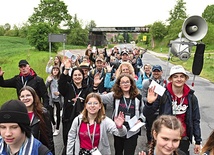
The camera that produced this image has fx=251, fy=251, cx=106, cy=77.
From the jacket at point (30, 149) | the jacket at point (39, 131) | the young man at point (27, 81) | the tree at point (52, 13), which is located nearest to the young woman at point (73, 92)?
the young man at point (27, 81)

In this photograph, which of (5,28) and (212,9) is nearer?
(212,9)

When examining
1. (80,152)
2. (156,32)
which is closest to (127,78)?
(80,152)

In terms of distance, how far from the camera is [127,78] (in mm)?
4008

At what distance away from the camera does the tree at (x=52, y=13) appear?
6762cm

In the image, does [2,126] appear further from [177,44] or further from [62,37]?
[62,37]

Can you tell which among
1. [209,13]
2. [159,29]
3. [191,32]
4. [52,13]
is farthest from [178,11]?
[191,32]

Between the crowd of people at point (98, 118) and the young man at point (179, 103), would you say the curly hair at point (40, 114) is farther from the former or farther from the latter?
the young man at point (179, 103)

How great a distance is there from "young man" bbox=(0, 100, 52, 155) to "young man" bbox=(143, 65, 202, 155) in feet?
5.58

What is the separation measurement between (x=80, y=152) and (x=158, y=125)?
125 centimetres

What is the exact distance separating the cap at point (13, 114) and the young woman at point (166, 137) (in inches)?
43.7

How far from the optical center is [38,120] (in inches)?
121

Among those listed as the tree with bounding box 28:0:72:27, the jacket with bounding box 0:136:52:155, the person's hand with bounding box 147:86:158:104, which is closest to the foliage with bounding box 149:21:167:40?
the tree with bounding box 28:0:72:27

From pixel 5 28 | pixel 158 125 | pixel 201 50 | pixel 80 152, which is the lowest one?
pixel 80 152

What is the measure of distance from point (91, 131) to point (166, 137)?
1.20m
